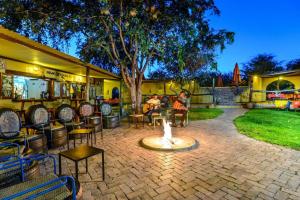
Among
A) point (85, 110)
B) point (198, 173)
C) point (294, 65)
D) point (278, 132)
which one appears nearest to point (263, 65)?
point (294, 65)

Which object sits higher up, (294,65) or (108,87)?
(294,65)

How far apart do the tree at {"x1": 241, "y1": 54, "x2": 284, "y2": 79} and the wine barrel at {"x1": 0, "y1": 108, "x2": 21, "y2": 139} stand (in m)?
23.6

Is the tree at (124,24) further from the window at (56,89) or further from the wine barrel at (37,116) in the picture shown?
the wine barrel at (37,116)

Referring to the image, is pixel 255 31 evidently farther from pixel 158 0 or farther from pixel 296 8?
pixel 158 0

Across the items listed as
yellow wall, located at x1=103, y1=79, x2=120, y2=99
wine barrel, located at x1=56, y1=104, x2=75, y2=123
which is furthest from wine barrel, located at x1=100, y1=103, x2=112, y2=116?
yellow wall, located at x1=103, y1=79, x2=120, y2=99

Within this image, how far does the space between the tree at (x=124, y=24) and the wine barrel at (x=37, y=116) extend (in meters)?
3.42

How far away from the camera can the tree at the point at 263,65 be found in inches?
891

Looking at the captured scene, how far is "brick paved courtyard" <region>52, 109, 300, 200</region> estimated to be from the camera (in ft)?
8.62

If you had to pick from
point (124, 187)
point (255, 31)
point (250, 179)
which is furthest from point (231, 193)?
point (255, 31)

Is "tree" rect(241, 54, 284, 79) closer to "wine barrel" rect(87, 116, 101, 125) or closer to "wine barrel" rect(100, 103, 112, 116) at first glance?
"wine barrel" rect(100, 103, 112, 116)

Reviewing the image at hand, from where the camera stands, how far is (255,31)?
66062 millimetres

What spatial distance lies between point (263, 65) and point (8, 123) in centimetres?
2615

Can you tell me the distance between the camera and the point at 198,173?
327cm

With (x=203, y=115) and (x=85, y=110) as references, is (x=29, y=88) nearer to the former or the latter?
(x=85, y=110)
